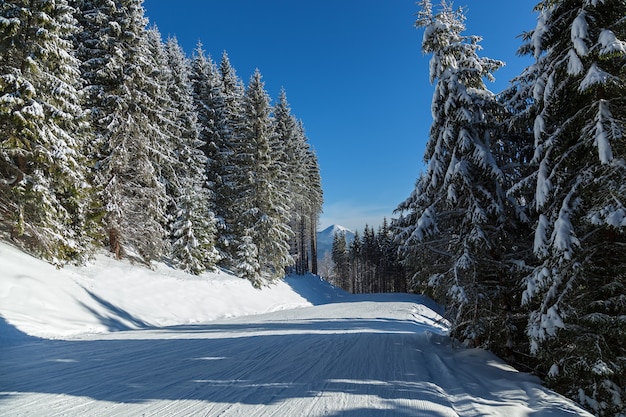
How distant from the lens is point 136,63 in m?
15.7

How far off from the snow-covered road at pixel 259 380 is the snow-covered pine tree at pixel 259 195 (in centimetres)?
1483

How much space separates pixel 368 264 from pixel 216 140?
1598 inches

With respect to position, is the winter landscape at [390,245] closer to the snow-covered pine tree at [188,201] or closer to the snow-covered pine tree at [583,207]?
the snow-covered pine tree at [583,207]

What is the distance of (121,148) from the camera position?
15203mm

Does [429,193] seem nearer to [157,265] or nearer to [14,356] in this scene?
[14,356]

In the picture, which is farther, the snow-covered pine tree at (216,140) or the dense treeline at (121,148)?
the snow-covered pine tree at (216,140)

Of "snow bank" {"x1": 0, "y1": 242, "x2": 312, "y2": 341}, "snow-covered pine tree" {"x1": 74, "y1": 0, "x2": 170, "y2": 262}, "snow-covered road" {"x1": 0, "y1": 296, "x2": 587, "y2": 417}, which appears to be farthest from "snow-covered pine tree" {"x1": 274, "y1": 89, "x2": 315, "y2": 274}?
"snow-covered road" {"x1": 0, "y1": 296, "x2": 587, "y2": 417}

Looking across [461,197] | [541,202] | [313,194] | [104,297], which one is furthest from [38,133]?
[313,194]

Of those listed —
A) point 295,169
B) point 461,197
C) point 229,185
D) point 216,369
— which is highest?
point 295,169

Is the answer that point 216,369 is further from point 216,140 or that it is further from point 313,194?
point 313,194

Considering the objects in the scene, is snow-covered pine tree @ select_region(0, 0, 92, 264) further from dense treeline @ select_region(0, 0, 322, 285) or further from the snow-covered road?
the snow-covered road

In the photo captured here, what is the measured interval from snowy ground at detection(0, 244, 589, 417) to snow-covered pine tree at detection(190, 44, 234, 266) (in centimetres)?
1273

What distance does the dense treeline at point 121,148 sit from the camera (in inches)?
416

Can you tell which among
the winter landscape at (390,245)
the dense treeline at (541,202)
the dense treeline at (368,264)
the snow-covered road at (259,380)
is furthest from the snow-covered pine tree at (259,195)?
the dense treeline at (368,264)
